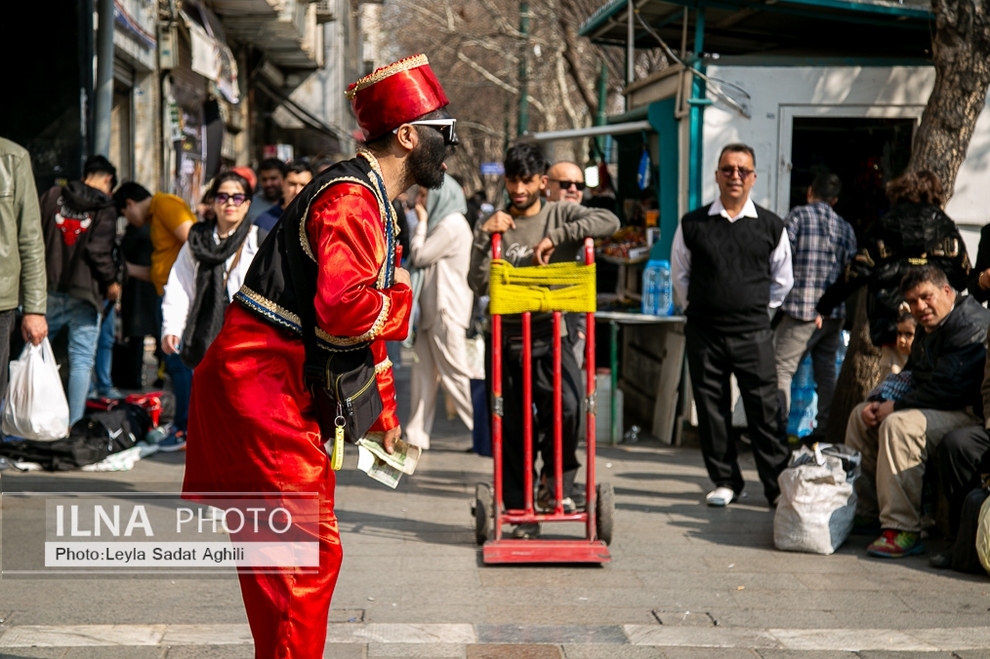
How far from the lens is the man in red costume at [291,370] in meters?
3.16

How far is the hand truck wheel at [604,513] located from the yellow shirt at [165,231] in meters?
4.22

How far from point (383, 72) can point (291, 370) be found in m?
0.90

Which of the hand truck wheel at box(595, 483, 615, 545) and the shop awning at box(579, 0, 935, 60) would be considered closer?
the hand truck wheel at box(595, 483, 615, 545)

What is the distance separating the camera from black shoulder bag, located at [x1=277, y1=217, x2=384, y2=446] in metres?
3.26

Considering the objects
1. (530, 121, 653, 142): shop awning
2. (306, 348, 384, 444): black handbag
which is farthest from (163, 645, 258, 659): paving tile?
(530, 121, 653, 142): shop awning

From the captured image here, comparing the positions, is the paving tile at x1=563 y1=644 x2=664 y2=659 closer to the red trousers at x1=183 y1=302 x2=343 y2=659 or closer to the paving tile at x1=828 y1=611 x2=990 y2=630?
the paving tile at x1=828 y1=611 x2=990 y2=630

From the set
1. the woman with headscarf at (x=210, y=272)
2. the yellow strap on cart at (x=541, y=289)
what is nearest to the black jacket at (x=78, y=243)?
the woman with headscarf at (x=210, y=272)

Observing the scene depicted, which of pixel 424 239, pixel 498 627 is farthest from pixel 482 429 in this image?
pixel 498 627

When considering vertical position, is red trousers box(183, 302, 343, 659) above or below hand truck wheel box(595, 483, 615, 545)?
above

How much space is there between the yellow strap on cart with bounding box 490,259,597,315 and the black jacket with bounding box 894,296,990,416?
5.84 ft

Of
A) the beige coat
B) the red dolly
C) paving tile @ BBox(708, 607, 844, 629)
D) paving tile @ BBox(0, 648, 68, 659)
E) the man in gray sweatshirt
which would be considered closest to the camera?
paving tile @ BBox(0, 648, 68, 659)

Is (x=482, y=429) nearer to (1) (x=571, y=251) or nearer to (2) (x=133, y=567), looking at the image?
(1) (x=571, y=251)

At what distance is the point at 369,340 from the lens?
3.26 meters

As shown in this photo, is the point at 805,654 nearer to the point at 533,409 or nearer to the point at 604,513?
the point at 604,513
